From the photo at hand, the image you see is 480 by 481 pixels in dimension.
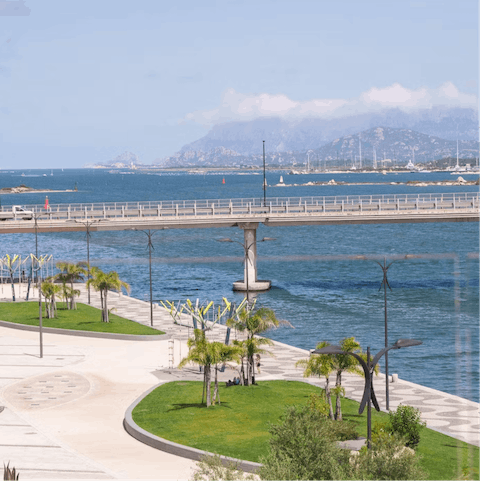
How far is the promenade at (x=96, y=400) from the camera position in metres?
30.6

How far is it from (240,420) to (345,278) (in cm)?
6563

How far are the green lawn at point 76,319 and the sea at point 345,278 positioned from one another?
1078 cm

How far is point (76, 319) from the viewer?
61344 mm

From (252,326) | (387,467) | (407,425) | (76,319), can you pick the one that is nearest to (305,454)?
(387,467)

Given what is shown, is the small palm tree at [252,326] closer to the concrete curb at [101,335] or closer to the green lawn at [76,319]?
the concrete curb at [101,335]

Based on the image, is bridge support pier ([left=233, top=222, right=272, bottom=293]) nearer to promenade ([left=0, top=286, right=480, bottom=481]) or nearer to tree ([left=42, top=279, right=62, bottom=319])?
promenade ([left=0, top=286, right=480, bottom=481])

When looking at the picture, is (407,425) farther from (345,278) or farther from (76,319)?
(345,278)

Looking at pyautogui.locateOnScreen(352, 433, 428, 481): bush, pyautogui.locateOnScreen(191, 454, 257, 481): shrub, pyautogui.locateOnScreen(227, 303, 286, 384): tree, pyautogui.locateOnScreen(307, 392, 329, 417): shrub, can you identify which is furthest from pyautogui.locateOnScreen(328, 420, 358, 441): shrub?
pyautogui.locateOnScreen(227, 303, 286, 384): tree

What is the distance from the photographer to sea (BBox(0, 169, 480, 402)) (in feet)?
190

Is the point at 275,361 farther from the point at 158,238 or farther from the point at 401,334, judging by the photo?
the point at 158,238

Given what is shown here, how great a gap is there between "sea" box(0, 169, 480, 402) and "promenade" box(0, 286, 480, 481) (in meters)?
4.34

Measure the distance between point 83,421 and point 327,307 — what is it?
44.0 metres

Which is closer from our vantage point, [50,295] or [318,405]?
[318,405]

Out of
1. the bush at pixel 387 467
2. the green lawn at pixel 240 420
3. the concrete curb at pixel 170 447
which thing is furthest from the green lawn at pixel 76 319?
the bush at pixel 387 467
